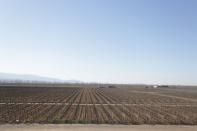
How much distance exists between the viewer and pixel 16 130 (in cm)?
1997

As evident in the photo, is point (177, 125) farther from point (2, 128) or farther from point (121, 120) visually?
point (2, 128)

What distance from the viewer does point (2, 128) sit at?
67.9ft

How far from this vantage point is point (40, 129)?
66.9ft

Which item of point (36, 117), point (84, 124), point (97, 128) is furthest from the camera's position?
point (36, 117)

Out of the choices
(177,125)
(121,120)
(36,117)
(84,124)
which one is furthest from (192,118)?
(36,117)

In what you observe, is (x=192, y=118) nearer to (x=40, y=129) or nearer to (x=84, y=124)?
(x=84, y=124)

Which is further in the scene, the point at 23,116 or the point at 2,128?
the point at 23,116

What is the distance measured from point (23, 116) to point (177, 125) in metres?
12.2

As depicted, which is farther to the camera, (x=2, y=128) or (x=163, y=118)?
(x=163, y=118)

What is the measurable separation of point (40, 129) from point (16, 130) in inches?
56.8

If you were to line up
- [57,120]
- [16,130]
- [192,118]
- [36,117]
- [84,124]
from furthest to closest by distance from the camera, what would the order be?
[192,118], [36,117], [57,120], [84,124], [16,130]

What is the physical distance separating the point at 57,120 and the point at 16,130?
199 inches

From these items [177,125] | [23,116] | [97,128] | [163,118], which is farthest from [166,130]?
[23,116]

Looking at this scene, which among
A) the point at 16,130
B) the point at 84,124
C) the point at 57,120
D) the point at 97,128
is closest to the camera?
the point at 16,130
